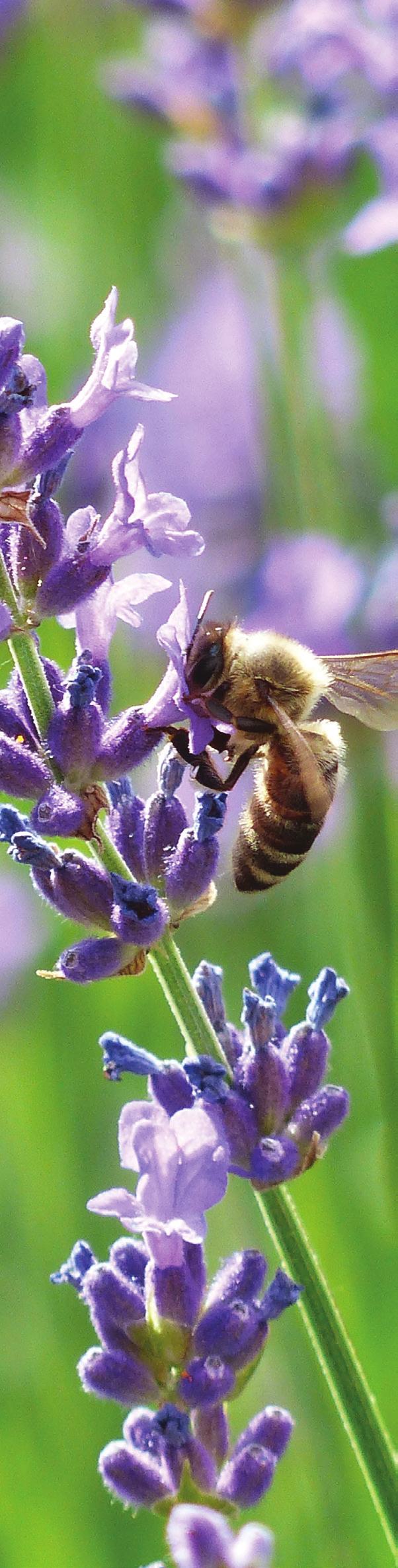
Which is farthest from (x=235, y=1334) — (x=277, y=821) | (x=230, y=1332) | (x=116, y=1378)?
(x=277, y=821)

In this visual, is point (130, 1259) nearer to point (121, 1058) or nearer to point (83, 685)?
point (121, 1058)

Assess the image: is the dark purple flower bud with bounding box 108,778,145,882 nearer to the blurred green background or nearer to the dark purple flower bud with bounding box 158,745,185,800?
the dark purple flower bud with bounding box 158,745,185,800

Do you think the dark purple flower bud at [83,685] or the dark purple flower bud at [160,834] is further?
the dark purple flower bud at [160,834]

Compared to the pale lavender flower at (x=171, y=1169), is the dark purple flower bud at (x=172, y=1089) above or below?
above

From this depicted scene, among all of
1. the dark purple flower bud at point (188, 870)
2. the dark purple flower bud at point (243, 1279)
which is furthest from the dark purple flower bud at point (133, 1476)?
the dark purple flower bud at point (188, 870)

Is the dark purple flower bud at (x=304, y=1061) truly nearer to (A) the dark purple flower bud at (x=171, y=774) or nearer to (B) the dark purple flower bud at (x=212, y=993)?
(B) the dark purple flower bud at (x=212, y=993)

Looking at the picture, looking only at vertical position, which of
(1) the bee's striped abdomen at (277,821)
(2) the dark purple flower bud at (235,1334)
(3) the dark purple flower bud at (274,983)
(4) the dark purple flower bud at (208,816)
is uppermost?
(1) the bee's striped abdomen at (277,821)
